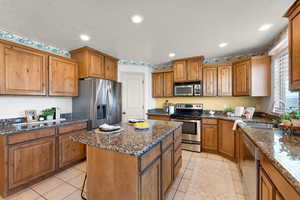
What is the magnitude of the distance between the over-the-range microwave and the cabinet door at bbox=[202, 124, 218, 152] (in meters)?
0.92

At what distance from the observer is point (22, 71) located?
2.08 metres

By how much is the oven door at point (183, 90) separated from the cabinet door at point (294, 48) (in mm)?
2172

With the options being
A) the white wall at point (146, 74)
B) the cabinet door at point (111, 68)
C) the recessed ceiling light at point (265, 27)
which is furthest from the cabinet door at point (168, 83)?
the recessed ceiling light at point (265, 27)

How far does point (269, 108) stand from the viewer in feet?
8.66

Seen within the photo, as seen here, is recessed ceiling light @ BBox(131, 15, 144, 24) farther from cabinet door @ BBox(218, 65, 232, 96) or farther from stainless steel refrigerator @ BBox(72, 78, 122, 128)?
cabinet door @ BBox(218, 65, 232, 96)

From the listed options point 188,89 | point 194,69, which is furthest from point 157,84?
point 194,69

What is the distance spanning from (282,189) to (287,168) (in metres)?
0.13

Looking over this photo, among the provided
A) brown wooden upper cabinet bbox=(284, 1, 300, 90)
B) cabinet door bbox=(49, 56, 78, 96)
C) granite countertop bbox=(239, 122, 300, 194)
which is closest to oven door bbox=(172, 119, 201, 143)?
granite countertop bbox=(239, 122, 300, 194)

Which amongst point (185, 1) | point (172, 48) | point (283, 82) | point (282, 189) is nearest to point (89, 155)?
point (282, 189)

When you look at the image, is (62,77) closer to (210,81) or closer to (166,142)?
(166,142)

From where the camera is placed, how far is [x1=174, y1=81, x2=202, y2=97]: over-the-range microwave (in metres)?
3.41

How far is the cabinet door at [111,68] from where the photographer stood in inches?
129

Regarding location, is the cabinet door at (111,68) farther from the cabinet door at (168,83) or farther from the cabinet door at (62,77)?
the cabinet door at (168,83)

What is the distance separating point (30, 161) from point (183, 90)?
11.4 ft
